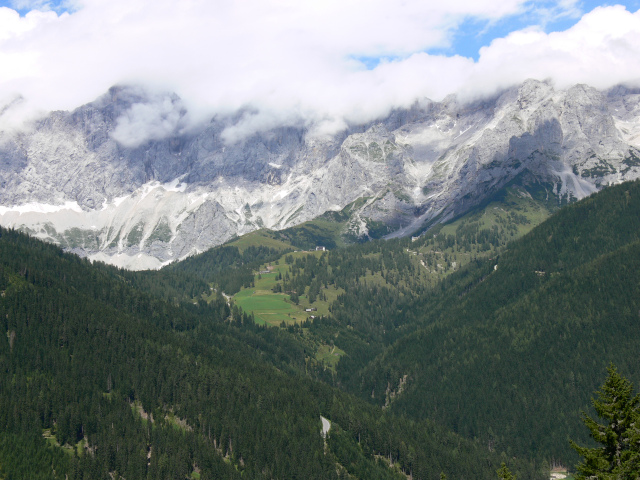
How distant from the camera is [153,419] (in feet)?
543

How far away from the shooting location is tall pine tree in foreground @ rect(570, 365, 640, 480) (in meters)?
55.6

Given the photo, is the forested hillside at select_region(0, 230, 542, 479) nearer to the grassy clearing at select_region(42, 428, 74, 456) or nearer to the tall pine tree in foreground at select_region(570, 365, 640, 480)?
the grassy clearing at select_region(42, 428, 74, 456)

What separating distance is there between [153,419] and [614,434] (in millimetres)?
130196

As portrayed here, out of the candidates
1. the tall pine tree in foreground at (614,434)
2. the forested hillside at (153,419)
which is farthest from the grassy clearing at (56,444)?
the tall pine tree in foreground at (614,434)

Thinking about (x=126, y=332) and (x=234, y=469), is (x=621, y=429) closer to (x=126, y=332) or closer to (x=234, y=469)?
(x=234, y=469)

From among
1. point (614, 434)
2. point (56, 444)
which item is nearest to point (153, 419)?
point (56, 444)

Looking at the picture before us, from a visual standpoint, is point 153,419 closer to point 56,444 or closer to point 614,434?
A: point 56,444

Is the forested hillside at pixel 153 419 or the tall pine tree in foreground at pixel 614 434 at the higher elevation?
the tall pine tree in foreground at pixel 614 434

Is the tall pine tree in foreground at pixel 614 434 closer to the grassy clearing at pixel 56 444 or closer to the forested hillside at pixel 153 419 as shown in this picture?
the forested hillside at pixel 153 419

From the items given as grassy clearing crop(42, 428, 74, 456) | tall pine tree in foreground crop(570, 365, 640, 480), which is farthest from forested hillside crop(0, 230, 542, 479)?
tall pine tree in foreground crop(570, 365, 640, 480)

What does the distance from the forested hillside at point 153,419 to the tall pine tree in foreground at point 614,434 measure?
357ft

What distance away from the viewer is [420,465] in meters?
181

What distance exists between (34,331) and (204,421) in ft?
175

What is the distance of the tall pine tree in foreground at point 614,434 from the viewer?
2188 inches
